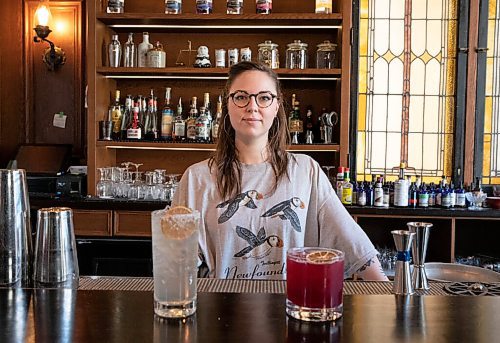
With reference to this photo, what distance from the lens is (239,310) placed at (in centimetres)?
101

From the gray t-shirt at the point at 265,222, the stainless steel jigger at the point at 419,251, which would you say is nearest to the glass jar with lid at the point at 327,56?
the gray t-shirt at the point at 265,222

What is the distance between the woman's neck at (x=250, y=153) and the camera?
6.48ft

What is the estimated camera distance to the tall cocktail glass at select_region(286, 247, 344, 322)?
3.24 ft

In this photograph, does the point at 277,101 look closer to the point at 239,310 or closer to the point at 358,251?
the point at 358,251

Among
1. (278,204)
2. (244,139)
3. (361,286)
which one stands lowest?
(361,286)

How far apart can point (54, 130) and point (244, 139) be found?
9.57ft

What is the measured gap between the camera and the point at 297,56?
3881 millimetres

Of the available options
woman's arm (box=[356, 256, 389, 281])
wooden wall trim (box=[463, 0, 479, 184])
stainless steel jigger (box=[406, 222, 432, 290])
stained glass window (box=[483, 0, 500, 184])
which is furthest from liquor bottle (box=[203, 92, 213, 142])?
stainless steel jigger (box=[406, 222, 432, 290])

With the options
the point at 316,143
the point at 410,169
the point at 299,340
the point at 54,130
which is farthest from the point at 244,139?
the point at 54,130

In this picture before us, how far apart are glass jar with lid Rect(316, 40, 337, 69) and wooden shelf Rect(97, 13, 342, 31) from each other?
127mm

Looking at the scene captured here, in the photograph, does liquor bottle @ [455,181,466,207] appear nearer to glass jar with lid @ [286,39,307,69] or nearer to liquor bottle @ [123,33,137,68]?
glass jar with lid @ [286,39,307,69]

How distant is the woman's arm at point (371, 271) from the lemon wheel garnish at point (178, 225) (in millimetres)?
820

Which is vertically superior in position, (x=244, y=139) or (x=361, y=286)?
(x=244, y=139)

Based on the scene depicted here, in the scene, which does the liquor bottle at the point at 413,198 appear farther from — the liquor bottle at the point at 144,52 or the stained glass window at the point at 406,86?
the liquor bottle at the point at 144,52
